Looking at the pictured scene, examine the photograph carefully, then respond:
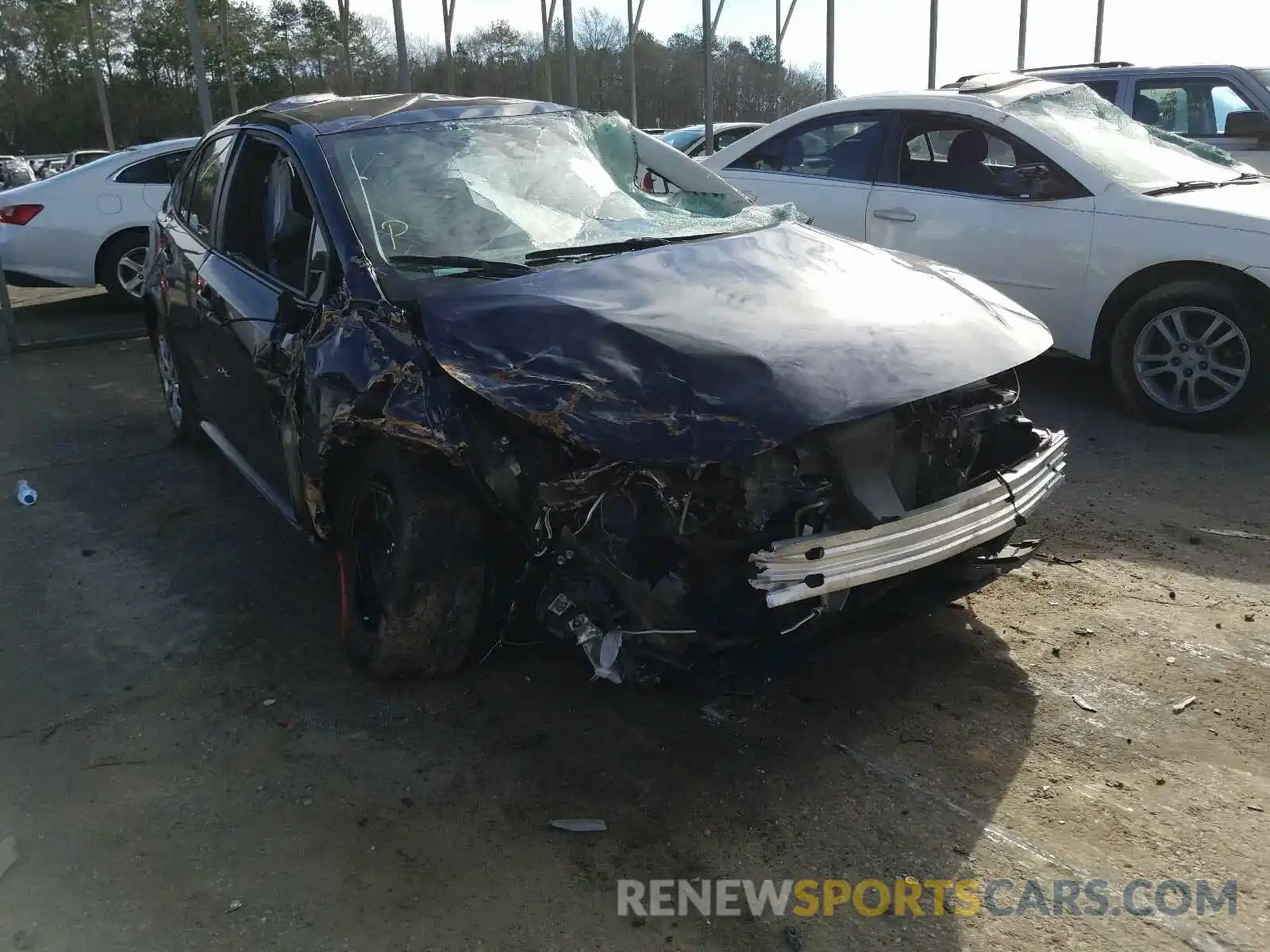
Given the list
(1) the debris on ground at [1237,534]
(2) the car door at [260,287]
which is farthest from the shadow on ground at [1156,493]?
(2) the car door at [260,287]

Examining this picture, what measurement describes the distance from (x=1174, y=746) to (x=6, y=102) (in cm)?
5740

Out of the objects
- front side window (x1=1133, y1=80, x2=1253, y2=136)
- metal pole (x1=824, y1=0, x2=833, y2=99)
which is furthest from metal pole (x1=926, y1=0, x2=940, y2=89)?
front side window (x1=1133, y1=80, x2=1253, y2=136)

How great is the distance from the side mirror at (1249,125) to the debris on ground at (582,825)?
788cm

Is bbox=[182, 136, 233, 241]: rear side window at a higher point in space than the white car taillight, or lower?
higher

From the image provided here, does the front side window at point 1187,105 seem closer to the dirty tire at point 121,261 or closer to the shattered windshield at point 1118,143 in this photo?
the shattered windshield at point 1118,143

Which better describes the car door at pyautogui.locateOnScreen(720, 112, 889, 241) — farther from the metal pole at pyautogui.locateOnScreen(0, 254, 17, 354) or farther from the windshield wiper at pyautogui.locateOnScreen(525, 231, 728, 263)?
the metal pole at pyautogui.locateOnScreen(0, 254, 17, 354)

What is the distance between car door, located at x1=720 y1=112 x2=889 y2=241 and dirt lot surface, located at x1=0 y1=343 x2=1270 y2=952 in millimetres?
3134

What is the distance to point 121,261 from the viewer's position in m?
10.1

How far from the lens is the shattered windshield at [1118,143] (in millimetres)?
6015

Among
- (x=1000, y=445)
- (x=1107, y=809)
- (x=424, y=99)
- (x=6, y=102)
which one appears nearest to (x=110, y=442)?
(x=424, y=99)

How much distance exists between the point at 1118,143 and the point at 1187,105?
119 inches

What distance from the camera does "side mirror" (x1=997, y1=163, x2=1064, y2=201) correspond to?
589 centimetres

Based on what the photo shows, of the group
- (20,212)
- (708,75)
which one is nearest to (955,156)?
(20,212)

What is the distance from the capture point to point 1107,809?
2.74 m
